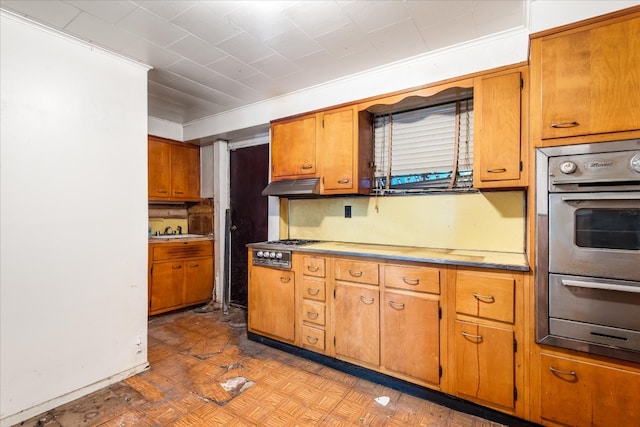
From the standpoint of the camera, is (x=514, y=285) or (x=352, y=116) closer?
(x=514, y=285)

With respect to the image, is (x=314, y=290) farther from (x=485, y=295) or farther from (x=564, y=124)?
(x=564, y=124)

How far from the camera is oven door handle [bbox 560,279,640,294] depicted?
145 cm

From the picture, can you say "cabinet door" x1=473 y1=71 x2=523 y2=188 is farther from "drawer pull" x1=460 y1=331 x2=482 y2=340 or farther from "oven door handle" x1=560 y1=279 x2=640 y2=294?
"drawer pull" x1=460 y1=331 x2=482 y2=340

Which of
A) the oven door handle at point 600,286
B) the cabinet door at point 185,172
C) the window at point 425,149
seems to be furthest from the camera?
the cabinet door at point 185,172

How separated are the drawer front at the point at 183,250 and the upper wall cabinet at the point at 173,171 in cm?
71

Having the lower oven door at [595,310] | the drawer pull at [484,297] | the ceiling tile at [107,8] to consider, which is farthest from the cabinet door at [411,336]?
the ceiling tile at [107,8]

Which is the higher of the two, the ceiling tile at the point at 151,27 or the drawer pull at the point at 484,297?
the ceiling tile at the point at 151,27

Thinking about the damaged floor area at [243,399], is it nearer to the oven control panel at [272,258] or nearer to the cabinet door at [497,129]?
the oven control panel at [272,258]

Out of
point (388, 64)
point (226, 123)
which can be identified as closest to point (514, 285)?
point (388, 64)

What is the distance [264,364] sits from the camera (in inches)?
102

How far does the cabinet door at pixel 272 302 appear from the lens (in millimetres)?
2773

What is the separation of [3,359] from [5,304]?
13.4 inches

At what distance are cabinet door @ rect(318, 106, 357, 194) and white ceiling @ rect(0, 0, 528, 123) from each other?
17.4 inches

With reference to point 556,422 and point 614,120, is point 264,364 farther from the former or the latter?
point 614,120
